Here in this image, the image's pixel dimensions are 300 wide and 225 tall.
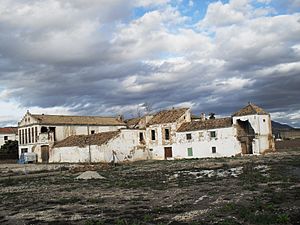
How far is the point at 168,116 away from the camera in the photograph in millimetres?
55844

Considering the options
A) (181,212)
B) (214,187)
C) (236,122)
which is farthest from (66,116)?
Answer: (181,212)

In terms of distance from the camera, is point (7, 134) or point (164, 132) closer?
point (164, 132)

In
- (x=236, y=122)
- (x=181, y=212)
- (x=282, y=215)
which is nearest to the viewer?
(x=282, y=215)

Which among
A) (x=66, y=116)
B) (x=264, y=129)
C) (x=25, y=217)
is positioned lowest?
(x=25, y=217)

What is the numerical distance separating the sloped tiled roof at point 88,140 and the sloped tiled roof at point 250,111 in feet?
51.4

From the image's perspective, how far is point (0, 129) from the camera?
263 feet

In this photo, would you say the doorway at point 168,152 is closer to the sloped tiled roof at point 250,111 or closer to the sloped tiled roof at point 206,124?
the sloped tiled roof at point 206,124

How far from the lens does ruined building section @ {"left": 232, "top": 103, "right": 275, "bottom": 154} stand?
48156 millimetres

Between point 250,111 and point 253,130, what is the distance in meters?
2.32

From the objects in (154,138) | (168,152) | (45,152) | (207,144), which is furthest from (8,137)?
(207,144)

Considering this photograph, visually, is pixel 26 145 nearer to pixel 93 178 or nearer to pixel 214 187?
pixel 93 178

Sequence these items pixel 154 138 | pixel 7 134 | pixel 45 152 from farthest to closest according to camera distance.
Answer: pixel 7 134 < pixel 45 152 < pixel 154 138

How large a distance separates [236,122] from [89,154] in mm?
18614

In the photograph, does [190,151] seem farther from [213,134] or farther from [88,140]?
[88,140]
